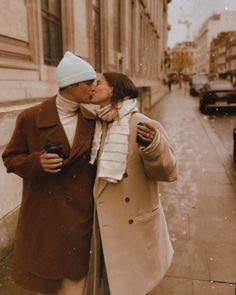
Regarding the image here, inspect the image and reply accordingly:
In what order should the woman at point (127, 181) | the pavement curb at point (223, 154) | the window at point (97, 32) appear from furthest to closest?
the window at point (97, 32) → the pavement curb at point (223, 154) → the woman at point (127, 181)

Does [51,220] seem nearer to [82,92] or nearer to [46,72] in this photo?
[82,92]

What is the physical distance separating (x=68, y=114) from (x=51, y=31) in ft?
16.8

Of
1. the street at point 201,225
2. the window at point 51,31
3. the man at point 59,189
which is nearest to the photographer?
the man at point 59,189

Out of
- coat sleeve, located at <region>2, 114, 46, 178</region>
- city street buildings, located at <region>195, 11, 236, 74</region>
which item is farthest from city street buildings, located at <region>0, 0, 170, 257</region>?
city street buildings, located at <region>195, 11, 236, 74</region>

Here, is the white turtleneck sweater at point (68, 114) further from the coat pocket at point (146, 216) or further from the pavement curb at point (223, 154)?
the pavement curb at point (223, 154)

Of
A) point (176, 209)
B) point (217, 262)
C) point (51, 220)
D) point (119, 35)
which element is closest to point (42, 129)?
point (51, 220)

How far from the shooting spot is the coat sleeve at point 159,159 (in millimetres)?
2137

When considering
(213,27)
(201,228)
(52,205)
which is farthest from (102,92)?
(213,27)

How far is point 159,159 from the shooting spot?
220 cm

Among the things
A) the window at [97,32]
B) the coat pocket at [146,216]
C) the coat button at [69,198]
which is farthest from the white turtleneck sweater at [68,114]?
the window at [97,32]

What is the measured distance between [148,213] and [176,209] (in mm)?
3412

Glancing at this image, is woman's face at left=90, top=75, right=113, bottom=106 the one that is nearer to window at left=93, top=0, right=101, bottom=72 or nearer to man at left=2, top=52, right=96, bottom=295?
man at left=2, top=52, right=96, bottom=295

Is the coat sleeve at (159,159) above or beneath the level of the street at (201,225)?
above

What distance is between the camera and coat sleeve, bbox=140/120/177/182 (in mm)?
2137
